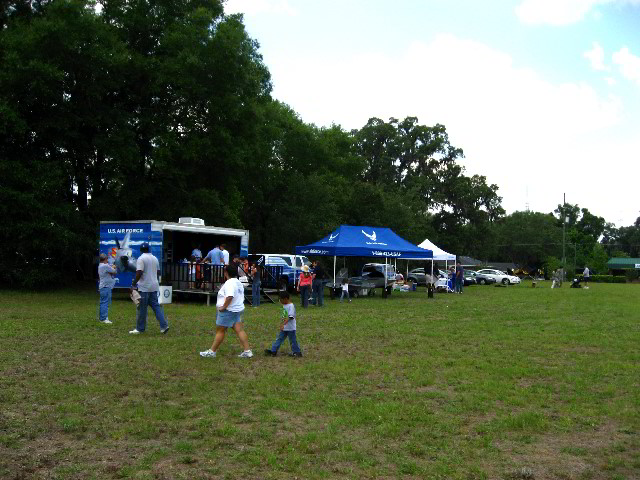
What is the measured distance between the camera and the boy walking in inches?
413

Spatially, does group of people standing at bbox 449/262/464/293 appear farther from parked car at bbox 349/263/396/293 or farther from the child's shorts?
the child's shorts

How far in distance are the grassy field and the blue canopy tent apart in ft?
40.0

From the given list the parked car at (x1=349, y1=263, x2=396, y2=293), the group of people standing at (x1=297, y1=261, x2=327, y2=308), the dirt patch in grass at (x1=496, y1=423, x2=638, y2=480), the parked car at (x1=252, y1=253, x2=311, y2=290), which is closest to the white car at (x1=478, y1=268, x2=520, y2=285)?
the parked car at (x1=349, y1=263, x2=396, y2=293)

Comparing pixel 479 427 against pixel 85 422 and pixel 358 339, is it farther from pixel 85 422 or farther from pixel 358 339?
pixel 358 339

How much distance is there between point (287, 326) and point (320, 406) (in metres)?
3.28

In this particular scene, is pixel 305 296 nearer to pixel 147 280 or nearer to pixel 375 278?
pixel 147 280

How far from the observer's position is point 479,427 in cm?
665

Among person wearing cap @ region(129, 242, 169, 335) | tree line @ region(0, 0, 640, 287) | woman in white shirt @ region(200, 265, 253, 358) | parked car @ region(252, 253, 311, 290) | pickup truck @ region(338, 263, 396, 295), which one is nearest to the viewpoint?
woman in white shirt @ region(200, 265, 253, 358)

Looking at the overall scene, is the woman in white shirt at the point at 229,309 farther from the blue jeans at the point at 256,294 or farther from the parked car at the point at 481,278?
the parked car at the point at 481,278

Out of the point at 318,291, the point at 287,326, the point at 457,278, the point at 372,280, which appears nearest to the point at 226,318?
the point at 287,326

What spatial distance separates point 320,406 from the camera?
7410 millimetres

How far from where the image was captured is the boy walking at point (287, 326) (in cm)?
1049

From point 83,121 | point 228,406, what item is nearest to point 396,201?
point 83,121

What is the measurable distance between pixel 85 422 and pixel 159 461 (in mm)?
1475
